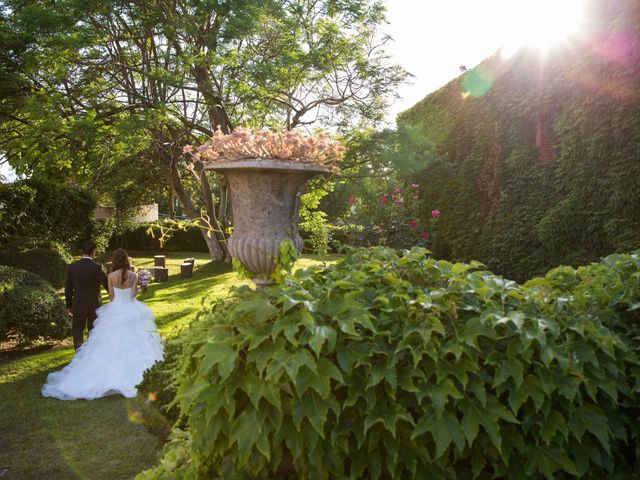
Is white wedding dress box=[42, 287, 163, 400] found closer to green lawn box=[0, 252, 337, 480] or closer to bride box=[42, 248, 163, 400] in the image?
bride box=[42, 248, 163, 400]

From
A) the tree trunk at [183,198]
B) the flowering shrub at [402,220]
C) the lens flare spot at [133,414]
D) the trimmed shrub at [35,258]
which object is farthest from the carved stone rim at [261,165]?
the tree trunk at [183,198]

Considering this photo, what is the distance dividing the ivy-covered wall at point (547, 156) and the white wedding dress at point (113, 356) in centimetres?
542

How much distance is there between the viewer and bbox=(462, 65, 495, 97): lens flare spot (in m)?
9.57

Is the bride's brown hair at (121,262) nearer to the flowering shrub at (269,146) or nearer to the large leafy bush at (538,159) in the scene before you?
the flowering shrub at (269,146)

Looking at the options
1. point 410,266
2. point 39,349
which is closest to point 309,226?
point 39,349

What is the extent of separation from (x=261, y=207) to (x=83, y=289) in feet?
11.3

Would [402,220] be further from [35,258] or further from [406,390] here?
[35,258]

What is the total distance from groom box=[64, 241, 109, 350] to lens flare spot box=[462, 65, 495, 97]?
7143mm

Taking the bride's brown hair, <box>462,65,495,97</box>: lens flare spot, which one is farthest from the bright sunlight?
the bride's brown hair

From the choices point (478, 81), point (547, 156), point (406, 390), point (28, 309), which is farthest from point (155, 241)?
point (406, 390)

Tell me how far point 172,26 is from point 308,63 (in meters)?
3.51

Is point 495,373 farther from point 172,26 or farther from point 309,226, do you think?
point 309,226

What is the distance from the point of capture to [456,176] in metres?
10.1

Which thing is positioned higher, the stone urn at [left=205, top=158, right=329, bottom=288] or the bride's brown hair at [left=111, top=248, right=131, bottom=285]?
the stone urn at [left=205, top=158, right=329, bottom=288]
